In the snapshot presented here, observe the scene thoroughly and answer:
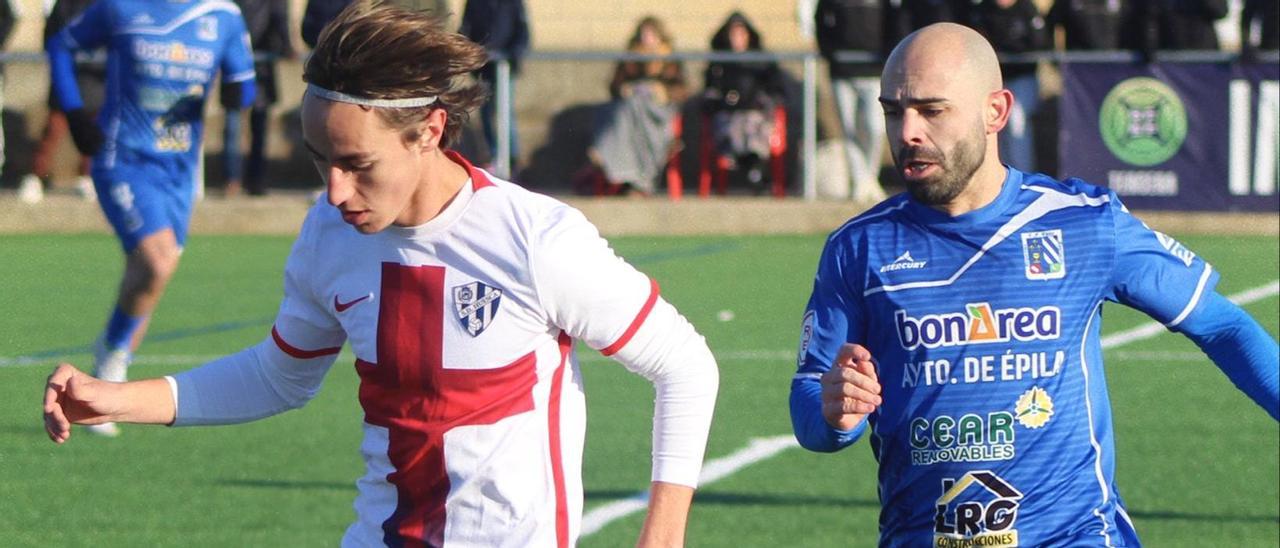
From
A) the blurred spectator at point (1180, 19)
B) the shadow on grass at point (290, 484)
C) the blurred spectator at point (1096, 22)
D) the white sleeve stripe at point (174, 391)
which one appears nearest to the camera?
the white sleeve stripe at point (174, 391)

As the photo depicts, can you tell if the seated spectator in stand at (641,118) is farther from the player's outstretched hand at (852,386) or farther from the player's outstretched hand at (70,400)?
the player's outstretched hand at (70,400)

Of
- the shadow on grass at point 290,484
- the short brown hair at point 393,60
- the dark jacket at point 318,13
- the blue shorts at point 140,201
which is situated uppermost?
the short brown hair at point 393,60

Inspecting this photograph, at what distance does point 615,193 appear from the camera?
19.7 meters

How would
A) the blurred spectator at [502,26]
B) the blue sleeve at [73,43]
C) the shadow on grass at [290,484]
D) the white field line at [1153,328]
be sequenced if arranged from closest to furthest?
1. the shadow on grass at [290,484]
2. the blue sleeve at [73,43]
3. the white field line at [1153,328]
4. the blurred spectator at [502,26]

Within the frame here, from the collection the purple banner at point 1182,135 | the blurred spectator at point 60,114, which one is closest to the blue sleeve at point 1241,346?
the purple banner at point 1182,135

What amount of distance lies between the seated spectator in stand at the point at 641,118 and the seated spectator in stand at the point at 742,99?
35 cm

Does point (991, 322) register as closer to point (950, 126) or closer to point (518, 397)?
point (950, 126)

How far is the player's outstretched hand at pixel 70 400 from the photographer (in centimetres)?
427

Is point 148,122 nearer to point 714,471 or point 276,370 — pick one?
point 714,471

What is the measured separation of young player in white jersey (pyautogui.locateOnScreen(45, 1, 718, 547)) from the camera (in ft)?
13.8

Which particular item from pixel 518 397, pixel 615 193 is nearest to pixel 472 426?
pixel 518 397

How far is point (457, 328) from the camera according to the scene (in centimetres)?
434

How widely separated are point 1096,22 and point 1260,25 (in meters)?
1.30

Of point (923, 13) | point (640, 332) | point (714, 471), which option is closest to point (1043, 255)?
point (640, 332)
